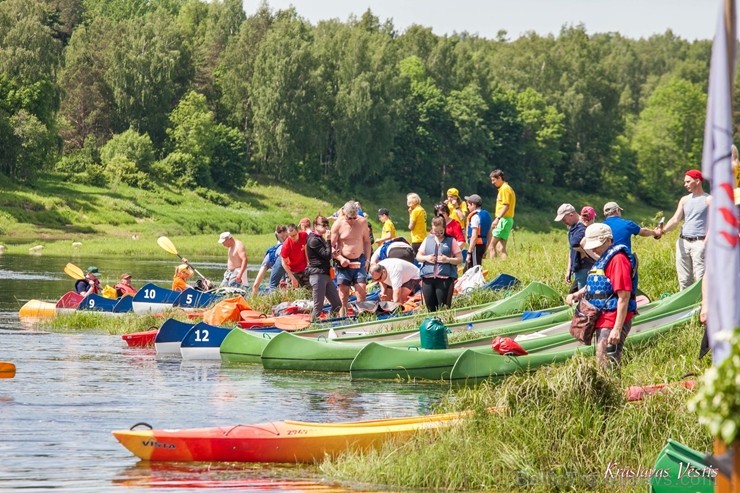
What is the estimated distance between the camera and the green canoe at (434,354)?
577 inches

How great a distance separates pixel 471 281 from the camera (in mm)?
20375

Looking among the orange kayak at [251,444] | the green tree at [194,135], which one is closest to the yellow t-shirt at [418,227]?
the orange kayak at [251,444]

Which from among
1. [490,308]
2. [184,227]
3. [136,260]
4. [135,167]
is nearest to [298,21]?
[135,167]

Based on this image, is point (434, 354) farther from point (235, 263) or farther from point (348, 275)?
point (235, 263)

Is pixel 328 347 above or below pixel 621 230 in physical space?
below

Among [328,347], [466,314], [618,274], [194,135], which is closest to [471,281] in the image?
[466,314]

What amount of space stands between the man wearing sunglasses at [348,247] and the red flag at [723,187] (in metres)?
13.8

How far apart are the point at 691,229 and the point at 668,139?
3711 inches

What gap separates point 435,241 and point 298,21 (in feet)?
218

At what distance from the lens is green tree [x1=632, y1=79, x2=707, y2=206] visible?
102438mm

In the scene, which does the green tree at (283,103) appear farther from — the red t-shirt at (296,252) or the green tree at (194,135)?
the red t-shirt at (296,252)

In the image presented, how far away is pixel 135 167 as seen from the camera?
67.6 m

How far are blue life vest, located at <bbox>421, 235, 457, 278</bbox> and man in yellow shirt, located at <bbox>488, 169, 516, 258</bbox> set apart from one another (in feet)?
13.1

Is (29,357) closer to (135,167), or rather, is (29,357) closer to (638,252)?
(638,252)
